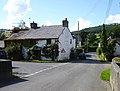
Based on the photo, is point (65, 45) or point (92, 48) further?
point (92, 48)

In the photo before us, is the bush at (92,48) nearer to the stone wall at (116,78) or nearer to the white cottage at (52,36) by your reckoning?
the white cottage at (52,36)

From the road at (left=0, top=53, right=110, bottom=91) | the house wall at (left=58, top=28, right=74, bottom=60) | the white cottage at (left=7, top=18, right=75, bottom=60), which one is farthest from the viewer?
the house wall at (left=58, top=28, right=74, bottom=60)

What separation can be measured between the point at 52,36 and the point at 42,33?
10.8 feet

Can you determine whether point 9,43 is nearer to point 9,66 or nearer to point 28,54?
point 28,54

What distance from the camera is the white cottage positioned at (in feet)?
144

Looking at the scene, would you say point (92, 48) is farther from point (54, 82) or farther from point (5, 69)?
point (54, 82)

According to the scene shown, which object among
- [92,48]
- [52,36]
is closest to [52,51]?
[52,36]

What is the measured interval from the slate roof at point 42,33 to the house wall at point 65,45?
3.78 feet

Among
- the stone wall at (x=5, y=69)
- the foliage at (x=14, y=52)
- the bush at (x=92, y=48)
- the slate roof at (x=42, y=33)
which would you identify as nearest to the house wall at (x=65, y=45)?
the slate roof at (x=42, y=33)

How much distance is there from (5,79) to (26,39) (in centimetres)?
2908

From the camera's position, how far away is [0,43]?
5225 cm

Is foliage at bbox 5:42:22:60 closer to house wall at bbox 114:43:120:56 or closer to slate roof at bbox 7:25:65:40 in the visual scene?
slate roof at bbox 7:25:65:40

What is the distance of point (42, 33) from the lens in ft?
152

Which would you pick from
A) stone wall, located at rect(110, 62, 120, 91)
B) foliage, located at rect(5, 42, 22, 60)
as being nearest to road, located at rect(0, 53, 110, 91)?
stone wall, located at rect(110, 62, 120, 91)
